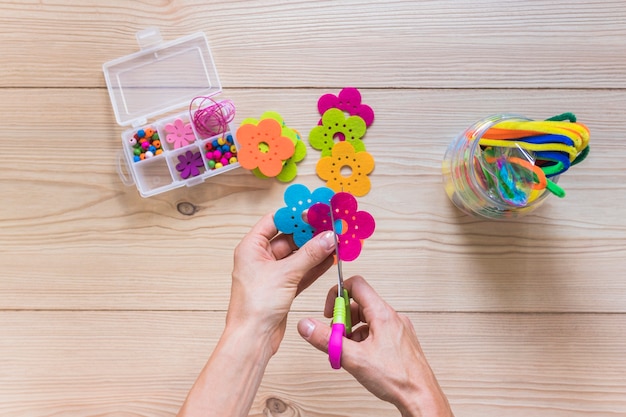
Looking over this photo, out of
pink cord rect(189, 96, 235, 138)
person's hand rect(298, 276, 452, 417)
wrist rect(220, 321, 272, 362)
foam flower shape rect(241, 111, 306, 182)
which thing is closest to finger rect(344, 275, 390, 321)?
person's hand rect(298, 276, 452, 417)

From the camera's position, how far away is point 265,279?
0.55 metres

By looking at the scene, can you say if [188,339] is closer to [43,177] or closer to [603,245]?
[43,177]

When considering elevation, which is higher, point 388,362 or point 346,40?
point 346,40

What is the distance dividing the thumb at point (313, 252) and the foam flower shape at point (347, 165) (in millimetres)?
199

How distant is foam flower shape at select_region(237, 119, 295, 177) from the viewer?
72 centimetres

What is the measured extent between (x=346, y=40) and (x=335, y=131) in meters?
0.14

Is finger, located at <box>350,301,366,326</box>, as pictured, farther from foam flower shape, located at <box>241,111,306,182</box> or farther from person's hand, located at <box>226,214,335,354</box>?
foam flower shape, located at <box>241,111,306,182</box>

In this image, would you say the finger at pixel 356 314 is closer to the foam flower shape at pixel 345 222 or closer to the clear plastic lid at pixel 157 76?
the foam flower shape at pixel 345 222

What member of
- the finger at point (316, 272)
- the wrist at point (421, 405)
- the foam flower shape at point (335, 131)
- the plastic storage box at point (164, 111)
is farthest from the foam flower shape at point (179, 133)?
the wrist at point (421, 405)

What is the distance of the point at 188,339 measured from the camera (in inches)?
29.1

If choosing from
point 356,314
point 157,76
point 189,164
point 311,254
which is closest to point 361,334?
point 356,314

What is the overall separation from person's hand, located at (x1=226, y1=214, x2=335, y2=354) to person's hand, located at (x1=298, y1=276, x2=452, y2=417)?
0.04 metres

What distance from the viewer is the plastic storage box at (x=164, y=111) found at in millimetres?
745

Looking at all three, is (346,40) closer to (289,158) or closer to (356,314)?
(289,158)
